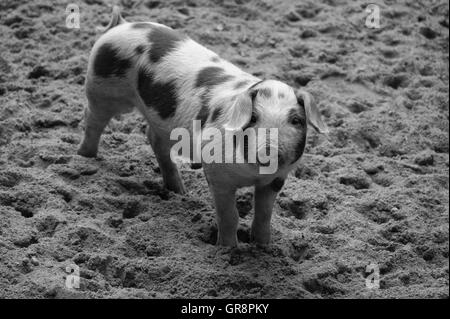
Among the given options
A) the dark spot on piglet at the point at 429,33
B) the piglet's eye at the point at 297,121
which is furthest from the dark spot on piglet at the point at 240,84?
the dark spot on piglet at the point at 429,33

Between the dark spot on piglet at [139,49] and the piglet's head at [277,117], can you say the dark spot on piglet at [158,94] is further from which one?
the piglet's head at [277,117]

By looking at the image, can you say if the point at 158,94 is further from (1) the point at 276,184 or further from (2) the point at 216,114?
(1) the point at 276,184

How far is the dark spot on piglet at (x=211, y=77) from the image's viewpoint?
398cm

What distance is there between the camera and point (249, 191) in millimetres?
4578

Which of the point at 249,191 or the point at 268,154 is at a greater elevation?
the point at 268,154

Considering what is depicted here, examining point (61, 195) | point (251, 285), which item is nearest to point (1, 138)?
point (61, 195)

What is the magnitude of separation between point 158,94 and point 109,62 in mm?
419

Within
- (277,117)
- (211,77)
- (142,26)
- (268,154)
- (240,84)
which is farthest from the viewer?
Answer: (142,26)

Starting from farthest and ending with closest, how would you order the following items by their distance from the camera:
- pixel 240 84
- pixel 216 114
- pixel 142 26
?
pixel 142 26
pixel 240 84
pixel 216 114

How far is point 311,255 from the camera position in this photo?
4.07m

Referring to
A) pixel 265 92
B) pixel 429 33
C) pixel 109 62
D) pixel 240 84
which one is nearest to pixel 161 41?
pixel 109 62

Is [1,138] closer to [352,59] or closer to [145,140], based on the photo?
[145,140]

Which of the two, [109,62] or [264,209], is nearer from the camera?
[264,209]

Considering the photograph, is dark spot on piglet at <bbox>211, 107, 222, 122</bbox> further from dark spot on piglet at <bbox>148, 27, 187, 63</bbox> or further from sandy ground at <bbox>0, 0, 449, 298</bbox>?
sandy ground at <bbox>0, 0, 449, 298</bbox>
